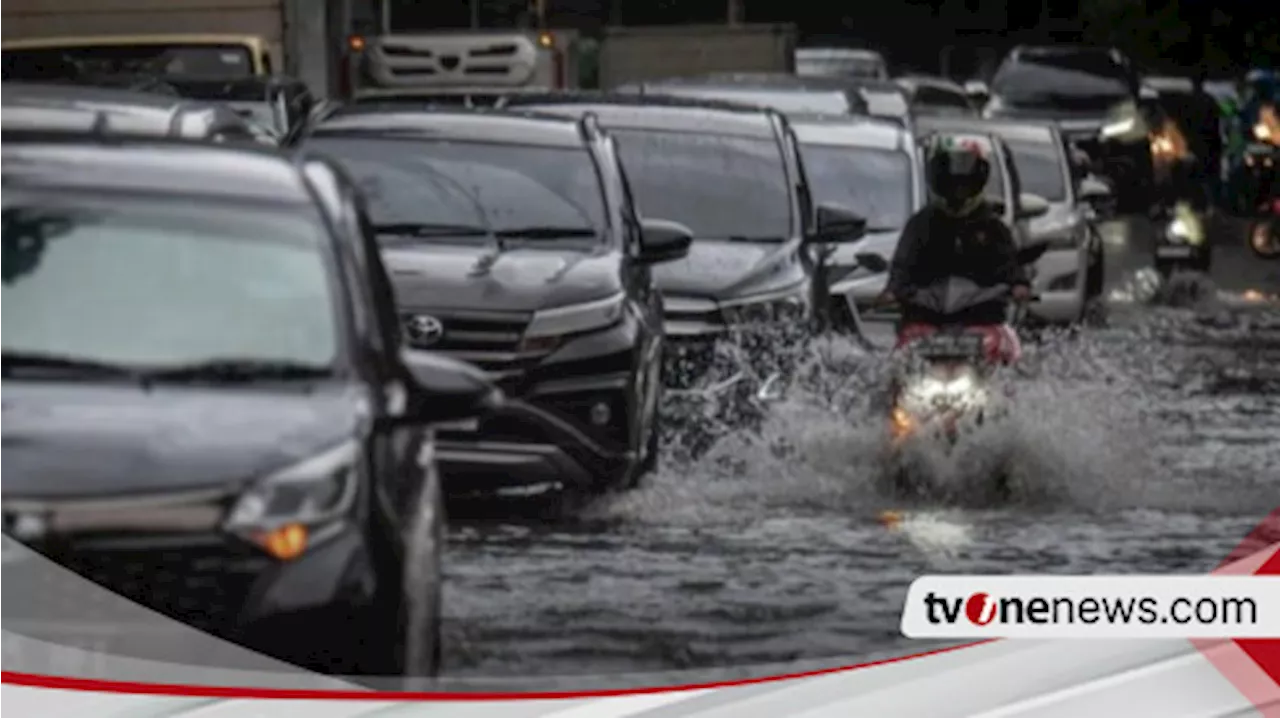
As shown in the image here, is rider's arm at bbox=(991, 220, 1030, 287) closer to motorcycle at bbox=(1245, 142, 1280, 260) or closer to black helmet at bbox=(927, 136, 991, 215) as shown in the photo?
black helmet at bbox=(927, 136, 991, 215)

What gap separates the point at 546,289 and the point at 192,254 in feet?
1.05

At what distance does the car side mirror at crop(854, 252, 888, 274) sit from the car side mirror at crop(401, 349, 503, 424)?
431 millimetres

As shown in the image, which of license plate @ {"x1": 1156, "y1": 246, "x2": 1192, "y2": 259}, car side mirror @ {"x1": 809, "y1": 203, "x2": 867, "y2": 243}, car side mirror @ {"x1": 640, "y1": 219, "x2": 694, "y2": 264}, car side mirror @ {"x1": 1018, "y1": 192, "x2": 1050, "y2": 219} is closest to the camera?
car side mirror @ {"x1": 640, "y1": 219, "x2": 694, "y2": 264}

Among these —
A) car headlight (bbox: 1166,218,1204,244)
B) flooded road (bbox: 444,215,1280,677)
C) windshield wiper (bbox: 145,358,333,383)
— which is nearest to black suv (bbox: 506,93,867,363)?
flooded road (bbox: 444,215,1280,677)

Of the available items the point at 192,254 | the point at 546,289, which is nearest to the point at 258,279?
the point at 192,254

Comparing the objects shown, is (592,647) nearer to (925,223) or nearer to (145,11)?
(925,223)

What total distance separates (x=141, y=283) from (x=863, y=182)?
74 cm

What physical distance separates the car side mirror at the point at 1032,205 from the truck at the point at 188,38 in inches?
28.4

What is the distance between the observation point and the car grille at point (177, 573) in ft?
9.86

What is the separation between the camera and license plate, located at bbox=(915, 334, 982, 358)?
10.5 ft

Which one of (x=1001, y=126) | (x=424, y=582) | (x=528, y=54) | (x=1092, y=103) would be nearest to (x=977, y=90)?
(x=1001, y=126)

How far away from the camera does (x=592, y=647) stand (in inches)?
130

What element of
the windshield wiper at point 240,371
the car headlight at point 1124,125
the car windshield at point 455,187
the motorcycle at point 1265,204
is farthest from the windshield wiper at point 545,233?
the motorcycle at point 1265,204

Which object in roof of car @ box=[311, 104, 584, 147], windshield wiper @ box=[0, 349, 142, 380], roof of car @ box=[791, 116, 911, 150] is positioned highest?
roof of car @ box=[311, 104, 584, 147]
